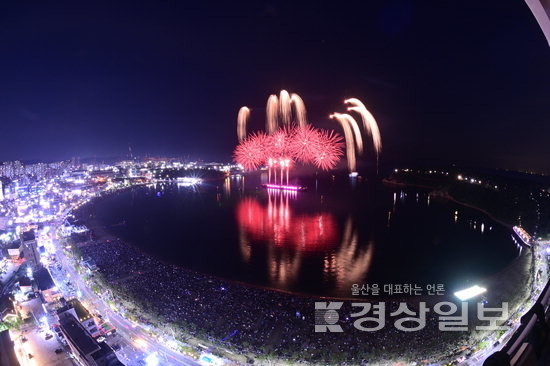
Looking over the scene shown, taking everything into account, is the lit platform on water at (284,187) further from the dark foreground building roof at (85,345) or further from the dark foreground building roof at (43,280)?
the dark foreground building roof at (85,345)

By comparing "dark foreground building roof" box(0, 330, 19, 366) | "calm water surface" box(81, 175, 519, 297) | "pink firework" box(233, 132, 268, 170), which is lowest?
"calm water surface" box(81, 175, 519, 297)

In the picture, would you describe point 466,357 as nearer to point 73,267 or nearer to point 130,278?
point 130,278

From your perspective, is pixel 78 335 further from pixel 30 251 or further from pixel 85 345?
pixel 30 251

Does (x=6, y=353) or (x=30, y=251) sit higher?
(x=6, y=353)

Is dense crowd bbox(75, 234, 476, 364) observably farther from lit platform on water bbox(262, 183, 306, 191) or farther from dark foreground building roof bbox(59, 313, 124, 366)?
lit platform on water bbox(262, 183, 306, 191)

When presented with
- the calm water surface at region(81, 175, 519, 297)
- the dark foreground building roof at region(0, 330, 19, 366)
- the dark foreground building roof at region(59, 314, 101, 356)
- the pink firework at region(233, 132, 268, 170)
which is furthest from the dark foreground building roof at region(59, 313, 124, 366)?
the pink firework at region(233, 132, 268, 170)

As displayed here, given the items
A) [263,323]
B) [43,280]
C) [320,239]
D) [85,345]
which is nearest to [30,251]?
[43,280]
